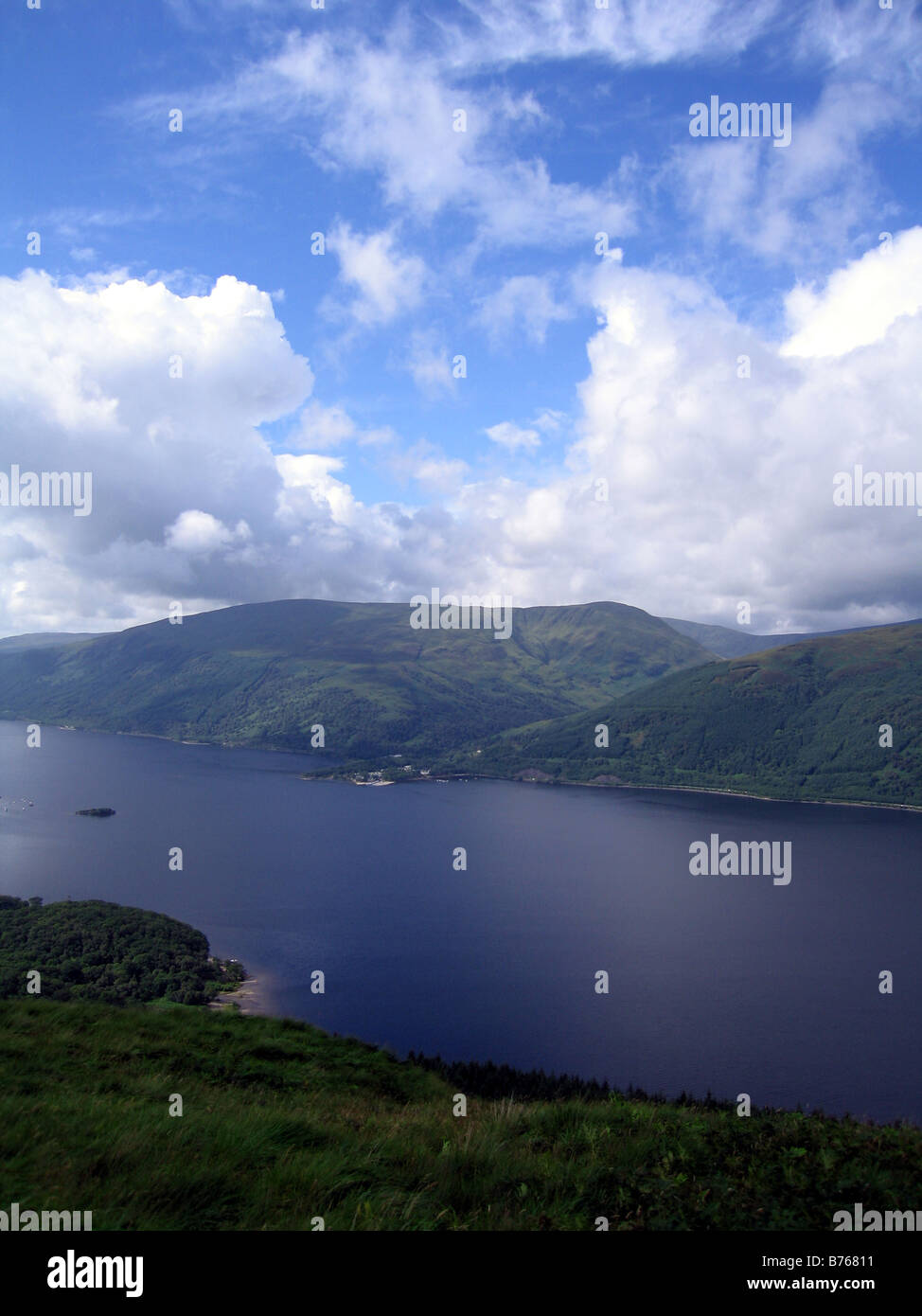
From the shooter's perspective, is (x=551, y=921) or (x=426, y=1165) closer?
(x=426, y=1165)

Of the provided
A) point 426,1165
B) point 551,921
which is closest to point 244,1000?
point 551,921

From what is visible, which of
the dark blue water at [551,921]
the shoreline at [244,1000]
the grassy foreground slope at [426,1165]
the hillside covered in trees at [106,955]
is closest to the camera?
the grassy foreground slope at [426,1165]

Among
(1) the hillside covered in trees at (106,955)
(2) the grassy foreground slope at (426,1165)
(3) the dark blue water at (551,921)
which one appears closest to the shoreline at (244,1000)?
(1) the hillside covered in trees at (106,955)

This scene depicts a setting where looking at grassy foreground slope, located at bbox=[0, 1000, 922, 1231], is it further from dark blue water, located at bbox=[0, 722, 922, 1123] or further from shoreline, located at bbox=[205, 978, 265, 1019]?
shoreline, located at bbox=[205, 978, 265, 1019]

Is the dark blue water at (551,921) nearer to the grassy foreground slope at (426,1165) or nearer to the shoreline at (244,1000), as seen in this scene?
the shoreline at (244,1000)

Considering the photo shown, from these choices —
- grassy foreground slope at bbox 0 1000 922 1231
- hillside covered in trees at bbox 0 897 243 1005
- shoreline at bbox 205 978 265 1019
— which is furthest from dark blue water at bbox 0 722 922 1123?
grassy foreground slope at bbox 0 1000 922 1231

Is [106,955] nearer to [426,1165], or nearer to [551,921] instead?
[551,921]
